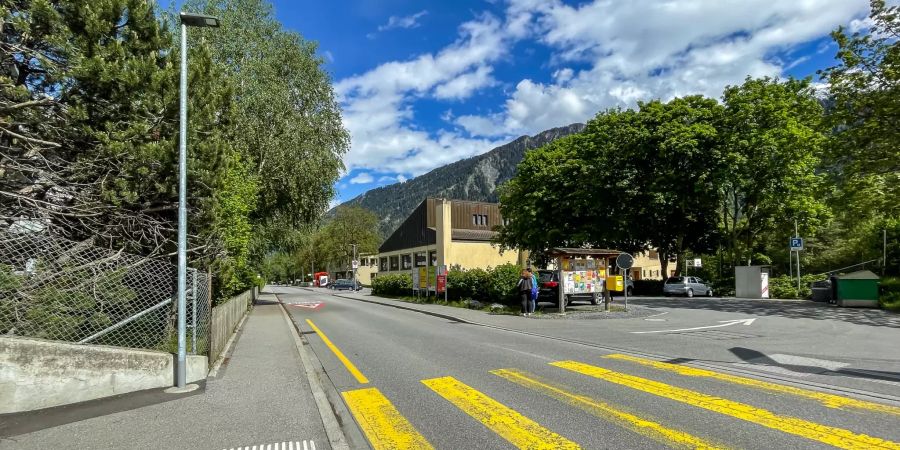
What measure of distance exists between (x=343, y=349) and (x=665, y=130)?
89.1 ft

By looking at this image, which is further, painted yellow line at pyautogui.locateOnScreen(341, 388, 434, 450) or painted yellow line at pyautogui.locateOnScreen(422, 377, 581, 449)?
painted yellow line at pyautogui.locateOnScreen(341, 388, 434, 450)

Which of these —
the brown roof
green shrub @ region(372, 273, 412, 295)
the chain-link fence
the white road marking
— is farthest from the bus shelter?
the brown roof

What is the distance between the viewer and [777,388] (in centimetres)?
639

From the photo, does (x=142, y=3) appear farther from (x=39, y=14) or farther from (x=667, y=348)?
(x=667, y=348)

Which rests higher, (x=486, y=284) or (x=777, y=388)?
(x=486, y=284)

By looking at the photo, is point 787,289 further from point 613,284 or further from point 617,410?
point 617,410

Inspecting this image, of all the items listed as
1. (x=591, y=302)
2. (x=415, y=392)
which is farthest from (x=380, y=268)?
(x=415, y=392)

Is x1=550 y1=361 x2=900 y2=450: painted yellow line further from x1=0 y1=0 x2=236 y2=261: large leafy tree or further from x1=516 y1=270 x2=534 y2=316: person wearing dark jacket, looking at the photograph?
x1=516 y1=270 x2=534 y2=316: person wearing dark jacket

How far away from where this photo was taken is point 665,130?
3141 centimetres

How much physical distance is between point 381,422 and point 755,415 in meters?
3.92

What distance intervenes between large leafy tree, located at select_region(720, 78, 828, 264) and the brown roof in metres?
28.7

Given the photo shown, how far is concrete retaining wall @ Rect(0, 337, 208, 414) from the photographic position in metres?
5.70

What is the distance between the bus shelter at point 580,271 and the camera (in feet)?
61.4

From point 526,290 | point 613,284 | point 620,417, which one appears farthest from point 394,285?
point 620,417
